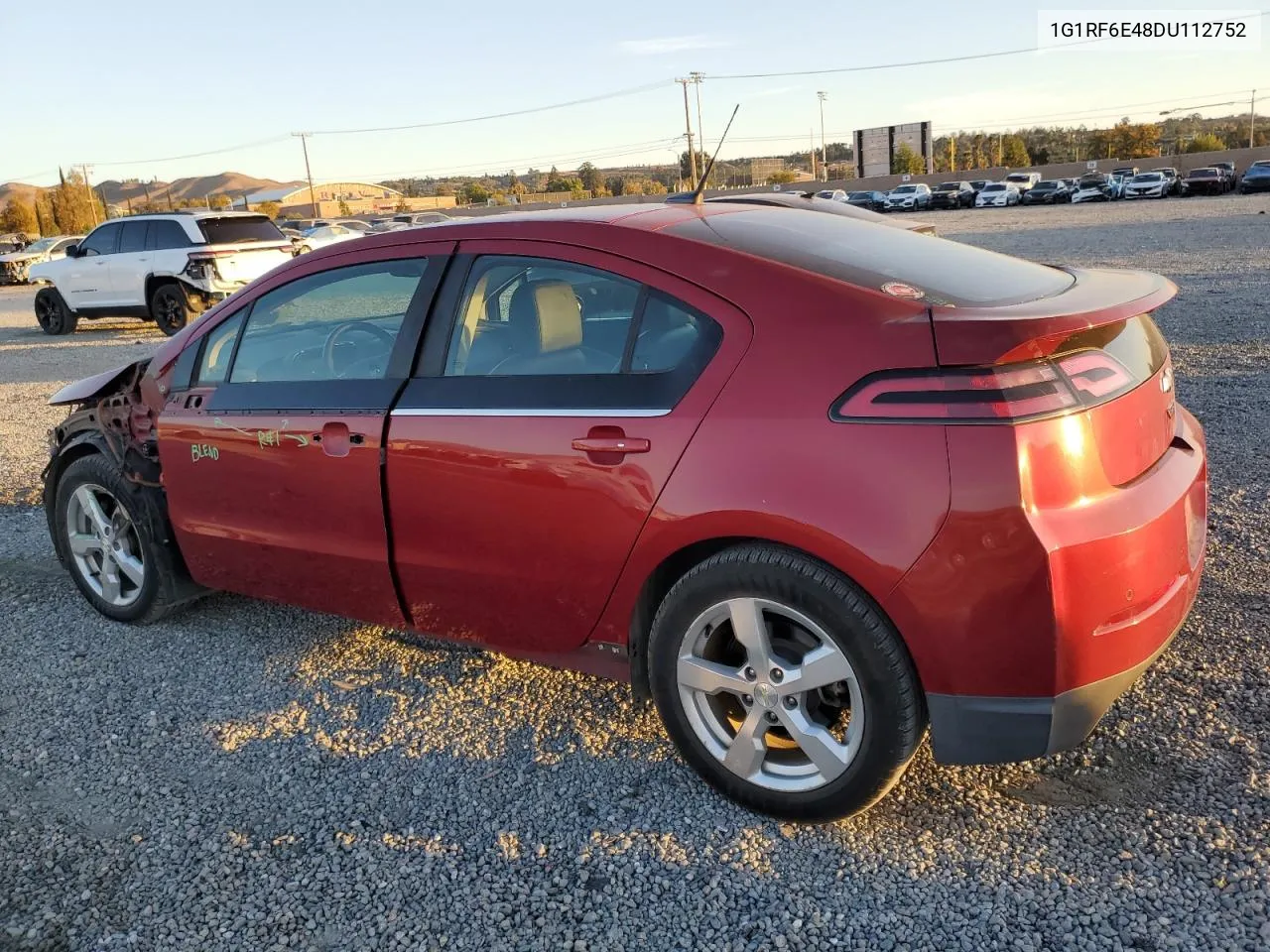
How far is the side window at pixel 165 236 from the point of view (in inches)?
589

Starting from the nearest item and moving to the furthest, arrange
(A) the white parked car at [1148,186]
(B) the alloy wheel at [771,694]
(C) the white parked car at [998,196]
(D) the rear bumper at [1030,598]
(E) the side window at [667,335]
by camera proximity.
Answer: (D) the rear bumper at [1030,598] < (B) the alloy wheel at [771,694] < (E) the side window at [667,335] < (A) the white parked car at [1148,186] < (C) the white parked car at [998,196]

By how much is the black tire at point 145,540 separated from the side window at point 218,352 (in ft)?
2.02

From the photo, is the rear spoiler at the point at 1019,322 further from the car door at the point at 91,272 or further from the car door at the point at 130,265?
the car door at the point at 91,272

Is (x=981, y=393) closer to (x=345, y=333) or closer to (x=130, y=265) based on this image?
(x=345, y=333)

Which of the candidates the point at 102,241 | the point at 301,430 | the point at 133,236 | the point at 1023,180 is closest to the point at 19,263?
the point at 102,241

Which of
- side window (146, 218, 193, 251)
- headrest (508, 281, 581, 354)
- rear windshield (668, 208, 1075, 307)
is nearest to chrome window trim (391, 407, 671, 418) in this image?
headrest (508, 281, 581, 354)

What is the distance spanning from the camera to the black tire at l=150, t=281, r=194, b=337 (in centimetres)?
1490

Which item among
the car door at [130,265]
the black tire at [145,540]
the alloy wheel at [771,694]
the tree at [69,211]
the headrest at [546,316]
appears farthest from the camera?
the tree at [69,211]

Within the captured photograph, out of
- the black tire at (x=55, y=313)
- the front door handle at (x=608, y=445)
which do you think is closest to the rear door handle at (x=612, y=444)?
the front door handle at (x=608, y=445)

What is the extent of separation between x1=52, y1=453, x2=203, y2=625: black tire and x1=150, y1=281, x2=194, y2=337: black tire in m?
11.4

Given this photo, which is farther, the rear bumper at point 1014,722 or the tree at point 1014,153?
the tree at point 1014,153

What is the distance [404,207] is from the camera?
309 feet

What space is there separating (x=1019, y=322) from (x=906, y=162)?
9877 cm

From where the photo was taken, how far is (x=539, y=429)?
294 centimetres
